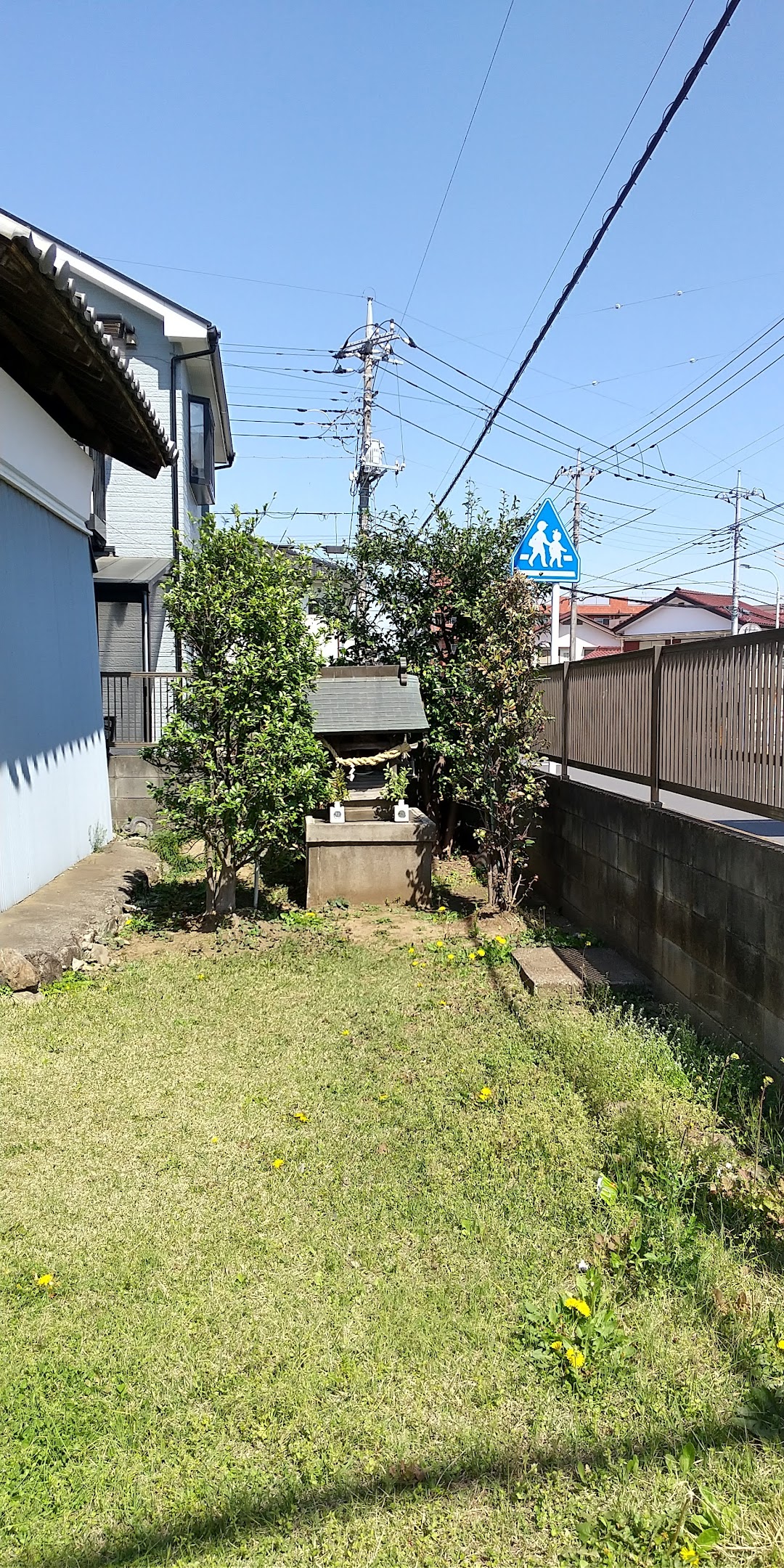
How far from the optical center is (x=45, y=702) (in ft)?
24.7

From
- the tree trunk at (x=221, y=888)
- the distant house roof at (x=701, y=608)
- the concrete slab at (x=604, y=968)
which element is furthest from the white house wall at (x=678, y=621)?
the concrete slab at (x=604, y=968)

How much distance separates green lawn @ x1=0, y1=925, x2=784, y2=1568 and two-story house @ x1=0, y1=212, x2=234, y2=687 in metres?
11.2

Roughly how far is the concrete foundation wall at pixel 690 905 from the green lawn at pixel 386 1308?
0.30 metres

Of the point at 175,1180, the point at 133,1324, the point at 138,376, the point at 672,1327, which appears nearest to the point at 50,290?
the point at 175,1180

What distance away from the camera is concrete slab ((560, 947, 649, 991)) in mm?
5312

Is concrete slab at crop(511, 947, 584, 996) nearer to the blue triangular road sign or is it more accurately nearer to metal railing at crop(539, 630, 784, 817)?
metal railing at crop(539, 630, 784, 817)

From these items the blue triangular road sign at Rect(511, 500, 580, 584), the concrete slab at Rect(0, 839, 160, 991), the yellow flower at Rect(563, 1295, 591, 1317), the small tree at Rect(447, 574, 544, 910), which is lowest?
the yellow flower at Rect(563, 1295, 591, 1317)

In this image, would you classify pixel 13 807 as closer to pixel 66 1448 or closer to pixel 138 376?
pixel 66 1448

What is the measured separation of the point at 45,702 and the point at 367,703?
2.76 metres

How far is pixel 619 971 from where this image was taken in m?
5.56

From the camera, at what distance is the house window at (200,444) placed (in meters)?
17.3

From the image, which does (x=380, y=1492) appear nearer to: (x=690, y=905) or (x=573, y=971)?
(x=690, y=905)

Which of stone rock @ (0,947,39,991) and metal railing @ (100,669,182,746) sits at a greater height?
metal railing @ (100,669,182,746)

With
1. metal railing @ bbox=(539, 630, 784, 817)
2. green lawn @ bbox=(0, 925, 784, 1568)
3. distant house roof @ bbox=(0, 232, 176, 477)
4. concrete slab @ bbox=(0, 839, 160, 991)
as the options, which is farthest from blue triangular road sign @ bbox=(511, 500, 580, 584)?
green lawn @ bbox=(0, 925, 784, 1568)
